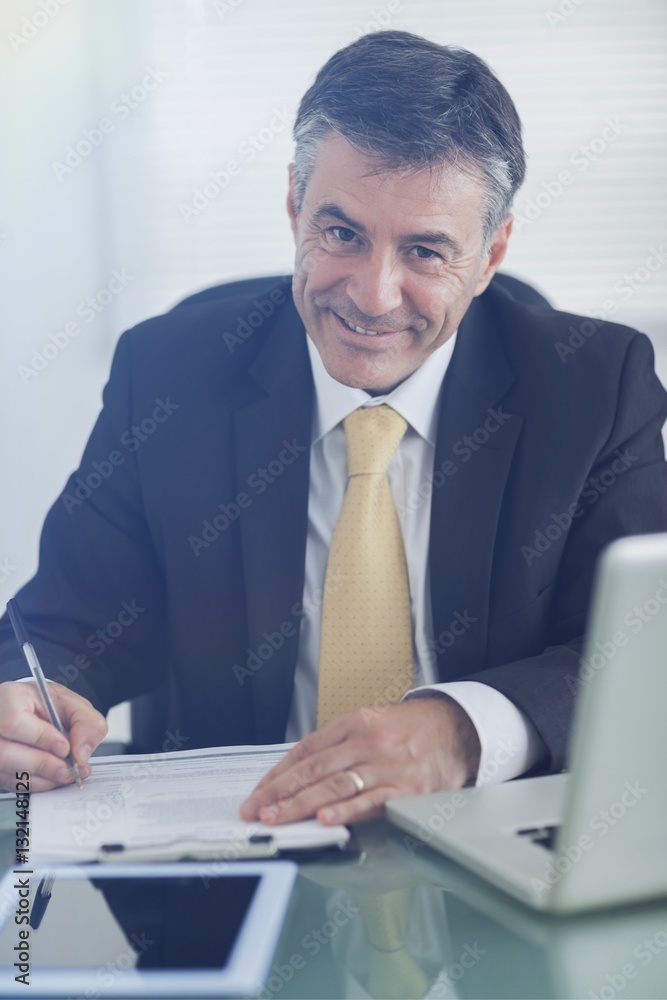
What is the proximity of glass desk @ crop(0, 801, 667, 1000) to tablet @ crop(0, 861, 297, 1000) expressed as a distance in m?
0.01

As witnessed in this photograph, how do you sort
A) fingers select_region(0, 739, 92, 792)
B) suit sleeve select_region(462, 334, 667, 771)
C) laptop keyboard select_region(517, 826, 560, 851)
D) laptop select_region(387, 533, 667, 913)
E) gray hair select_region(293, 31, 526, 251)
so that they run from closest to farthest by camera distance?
laptop select_region(387, 533, 667, 913) → laptop keyboard select_region(517, 826, 560, 851) → fingers select_region(0, 739, 92, 792) → gray hair select_region(293, 31, 526, 251) → suit sleeve select_region(462, 334, 667, 771)

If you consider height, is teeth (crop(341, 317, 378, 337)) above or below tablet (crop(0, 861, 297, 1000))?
above

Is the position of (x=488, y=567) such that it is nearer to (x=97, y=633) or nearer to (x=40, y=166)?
(x=97, y=633)

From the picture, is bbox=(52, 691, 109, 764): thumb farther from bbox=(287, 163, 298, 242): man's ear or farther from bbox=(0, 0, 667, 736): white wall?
bbox=(0, 0, 667, 736): white wall

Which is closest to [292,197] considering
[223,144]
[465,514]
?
[465,514]

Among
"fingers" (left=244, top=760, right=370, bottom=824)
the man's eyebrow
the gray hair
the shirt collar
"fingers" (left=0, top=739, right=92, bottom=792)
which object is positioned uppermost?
the gray hair

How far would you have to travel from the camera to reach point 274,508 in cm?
140

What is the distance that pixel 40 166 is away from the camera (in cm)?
268

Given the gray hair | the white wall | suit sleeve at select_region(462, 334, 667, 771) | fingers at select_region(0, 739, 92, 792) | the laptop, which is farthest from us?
the white wall

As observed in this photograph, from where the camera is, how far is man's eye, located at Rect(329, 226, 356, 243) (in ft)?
4.37

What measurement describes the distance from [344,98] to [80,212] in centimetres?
156

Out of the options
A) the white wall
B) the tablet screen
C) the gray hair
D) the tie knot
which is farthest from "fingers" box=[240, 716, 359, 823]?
the white wall

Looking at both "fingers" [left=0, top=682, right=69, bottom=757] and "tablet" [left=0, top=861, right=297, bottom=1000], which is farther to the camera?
"fingers" [left=0, top=682, right=69, bottom=757]

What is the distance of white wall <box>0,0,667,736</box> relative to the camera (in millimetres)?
2564
